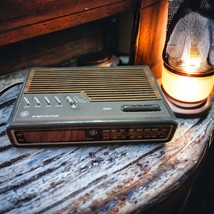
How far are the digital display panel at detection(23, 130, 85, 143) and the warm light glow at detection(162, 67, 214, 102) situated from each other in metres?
0.35

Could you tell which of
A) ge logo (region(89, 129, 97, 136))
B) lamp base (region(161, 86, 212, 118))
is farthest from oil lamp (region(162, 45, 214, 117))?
ge logo (region(89, 129, 97, 136))

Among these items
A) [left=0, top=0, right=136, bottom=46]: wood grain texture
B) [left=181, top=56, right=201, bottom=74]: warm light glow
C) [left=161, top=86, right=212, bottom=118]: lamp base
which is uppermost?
[left=0, top=0, right=136, bottom=46]: wood grain texture

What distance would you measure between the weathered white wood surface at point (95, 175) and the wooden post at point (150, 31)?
40 centimetres

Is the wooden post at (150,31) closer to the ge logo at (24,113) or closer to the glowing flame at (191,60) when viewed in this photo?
the glowing flame at (191,60)

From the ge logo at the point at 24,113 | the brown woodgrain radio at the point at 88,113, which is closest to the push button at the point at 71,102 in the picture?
the brown woodgrain radio at the point at 88,113

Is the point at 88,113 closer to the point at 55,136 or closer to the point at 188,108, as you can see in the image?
the point at 55,136

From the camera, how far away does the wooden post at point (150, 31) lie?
34.8 inches

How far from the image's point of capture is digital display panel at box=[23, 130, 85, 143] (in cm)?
60

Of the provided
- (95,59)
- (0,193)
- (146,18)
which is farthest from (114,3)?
(0,193)

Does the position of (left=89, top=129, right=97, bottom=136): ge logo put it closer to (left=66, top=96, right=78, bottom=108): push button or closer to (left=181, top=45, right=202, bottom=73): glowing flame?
(left=66, top=96, right=78, bottom=108): push button

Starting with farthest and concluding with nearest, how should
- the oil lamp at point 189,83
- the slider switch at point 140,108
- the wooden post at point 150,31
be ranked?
the wooden post at point 150,31
the oil lamp at point 189,83
the slider switch at point 140,108

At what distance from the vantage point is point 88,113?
2.03 feet

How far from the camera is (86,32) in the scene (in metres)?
1.25

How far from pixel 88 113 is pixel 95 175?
16 centimetres
